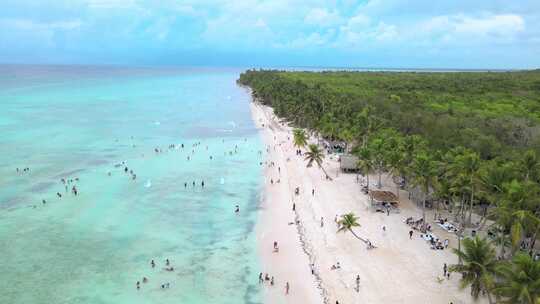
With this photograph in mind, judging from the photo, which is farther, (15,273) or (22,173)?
(22,173)

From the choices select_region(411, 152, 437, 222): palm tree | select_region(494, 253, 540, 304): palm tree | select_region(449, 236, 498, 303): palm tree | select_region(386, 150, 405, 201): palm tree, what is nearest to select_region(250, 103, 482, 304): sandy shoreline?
select_region(386, 150, 405, 201): palm tree

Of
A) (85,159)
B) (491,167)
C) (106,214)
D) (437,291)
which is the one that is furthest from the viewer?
(85,159)

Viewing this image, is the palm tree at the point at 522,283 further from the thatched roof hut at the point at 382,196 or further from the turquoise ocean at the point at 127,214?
the thatched roof hut at the point at 382,196

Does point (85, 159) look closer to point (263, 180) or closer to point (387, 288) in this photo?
point (263, 180)

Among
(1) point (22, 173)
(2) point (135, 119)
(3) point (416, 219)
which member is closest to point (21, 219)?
(1) point (22, 173)

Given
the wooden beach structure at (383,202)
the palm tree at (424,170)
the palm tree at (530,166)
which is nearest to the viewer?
the palm tree at (530,166)

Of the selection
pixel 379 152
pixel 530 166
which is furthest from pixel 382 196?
pixel 530 166

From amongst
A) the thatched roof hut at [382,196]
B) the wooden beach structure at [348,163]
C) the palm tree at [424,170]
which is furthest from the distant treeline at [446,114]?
the palm tree at [424,170]

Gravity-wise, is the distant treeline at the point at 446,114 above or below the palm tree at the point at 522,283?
above
